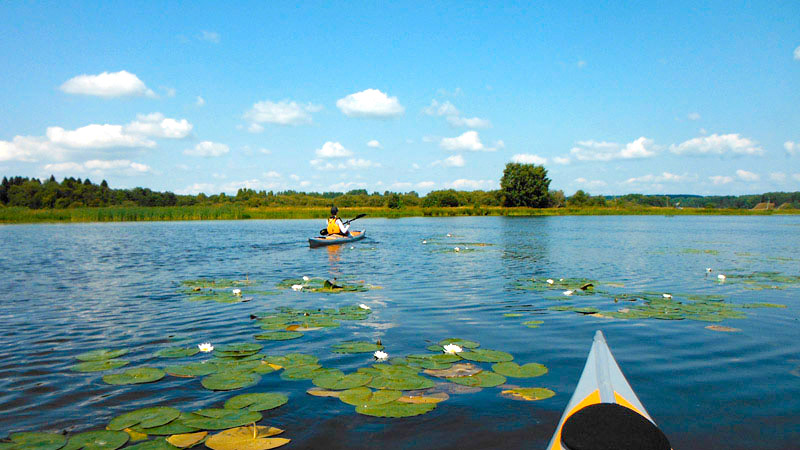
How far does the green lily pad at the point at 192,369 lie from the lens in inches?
197

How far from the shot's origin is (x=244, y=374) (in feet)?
16.3

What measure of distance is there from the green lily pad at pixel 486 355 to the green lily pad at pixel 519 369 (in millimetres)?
154

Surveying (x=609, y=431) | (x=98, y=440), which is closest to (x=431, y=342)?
(x=98, y=440)

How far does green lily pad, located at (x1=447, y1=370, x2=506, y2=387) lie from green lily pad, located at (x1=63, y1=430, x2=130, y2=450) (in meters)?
3.01

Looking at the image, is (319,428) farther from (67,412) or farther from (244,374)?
(67,412)

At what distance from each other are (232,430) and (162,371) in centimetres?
201

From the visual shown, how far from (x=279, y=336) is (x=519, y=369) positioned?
337cm

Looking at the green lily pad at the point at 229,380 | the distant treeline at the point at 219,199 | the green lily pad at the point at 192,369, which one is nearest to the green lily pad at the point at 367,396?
the green lily pad at the point at 229,380

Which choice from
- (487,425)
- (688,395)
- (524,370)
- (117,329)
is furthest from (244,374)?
(688,395)

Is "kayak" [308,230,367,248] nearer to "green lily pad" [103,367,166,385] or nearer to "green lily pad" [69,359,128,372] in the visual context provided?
"green lily pad" [69,359,128,372]

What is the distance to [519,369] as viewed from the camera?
5.15m

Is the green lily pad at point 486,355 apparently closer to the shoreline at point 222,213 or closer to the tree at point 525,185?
the shoreline at point 222,213

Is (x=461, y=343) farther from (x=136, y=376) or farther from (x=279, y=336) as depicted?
(x=136, y=376)

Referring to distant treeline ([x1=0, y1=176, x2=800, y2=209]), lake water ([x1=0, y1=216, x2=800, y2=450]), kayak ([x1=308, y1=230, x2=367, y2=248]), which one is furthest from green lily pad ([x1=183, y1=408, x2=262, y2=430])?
distant treeline ([x1=0, y1=176, x2=800, y2=209])
